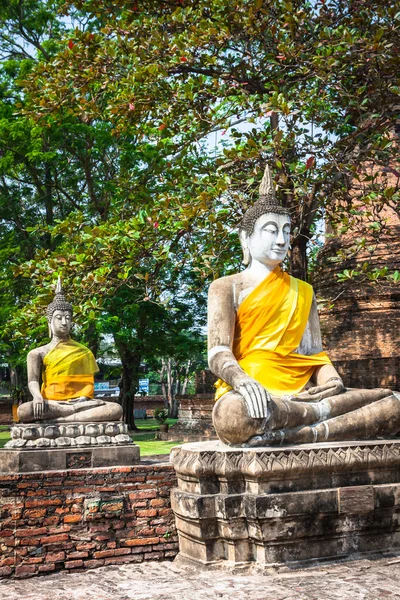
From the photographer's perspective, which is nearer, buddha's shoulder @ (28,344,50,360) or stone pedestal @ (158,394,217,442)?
buddha's shoulder @ (28,344,50,360)

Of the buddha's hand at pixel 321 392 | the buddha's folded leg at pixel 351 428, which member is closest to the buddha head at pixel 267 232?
the buddha's hand at pixel 321 392

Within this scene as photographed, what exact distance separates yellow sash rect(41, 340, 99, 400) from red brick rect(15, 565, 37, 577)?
1.62m

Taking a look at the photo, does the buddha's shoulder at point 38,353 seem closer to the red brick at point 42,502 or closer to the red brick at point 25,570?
the red brick at point 42,502

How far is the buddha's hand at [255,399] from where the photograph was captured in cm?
414

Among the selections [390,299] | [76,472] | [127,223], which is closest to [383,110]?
[127,223]

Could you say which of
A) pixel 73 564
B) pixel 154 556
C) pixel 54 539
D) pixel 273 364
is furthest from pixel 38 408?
pixel 273 364

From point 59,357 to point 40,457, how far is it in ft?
3.50

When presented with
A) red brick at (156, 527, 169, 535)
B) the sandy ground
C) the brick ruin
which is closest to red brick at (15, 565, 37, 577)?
red brick at (156, 527, 169, 535)

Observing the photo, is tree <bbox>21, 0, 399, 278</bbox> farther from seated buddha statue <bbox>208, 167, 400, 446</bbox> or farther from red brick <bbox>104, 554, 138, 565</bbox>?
red brick <bbox>104, 554, 138, 565</bbox>

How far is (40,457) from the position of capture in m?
6.20

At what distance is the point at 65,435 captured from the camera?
21.2 ft

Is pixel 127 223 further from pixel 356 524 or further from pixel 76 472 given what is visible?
pixel 356 524

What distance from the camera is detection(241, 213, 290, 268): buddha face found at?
4855 mm

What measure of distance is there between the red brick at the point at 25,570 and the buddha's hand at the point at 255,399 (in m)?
2.73
